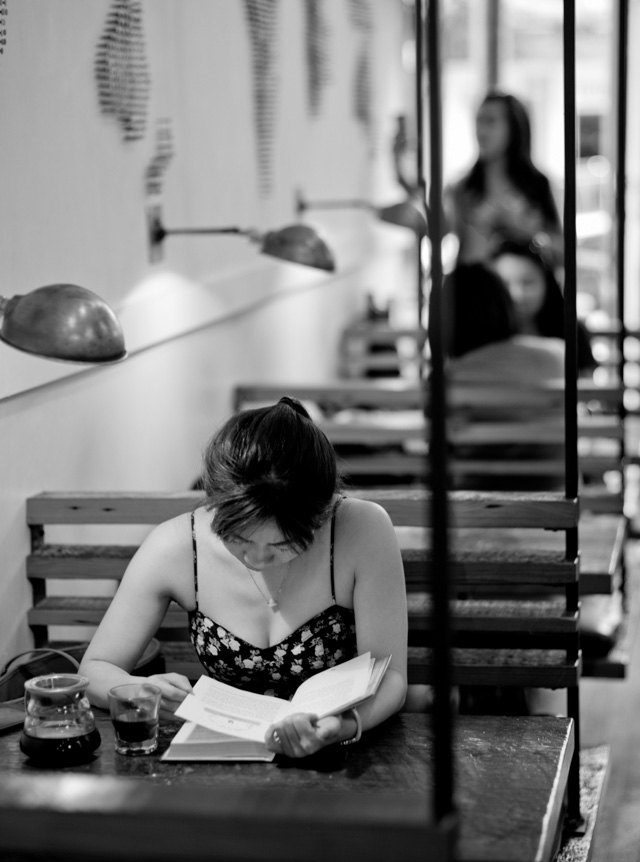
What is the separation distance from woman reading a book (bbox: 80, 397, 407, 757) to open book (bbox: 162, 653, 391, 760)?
0.21 feet

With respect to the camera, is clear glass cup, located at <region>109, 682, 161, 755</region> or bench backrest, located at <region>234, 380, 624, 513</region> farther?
bench backrest, located at <region>234, 380, 624, 513</region>

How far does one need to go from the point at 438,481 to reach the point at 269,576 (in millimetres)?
998

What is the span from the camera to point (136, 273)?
3496 millimetres

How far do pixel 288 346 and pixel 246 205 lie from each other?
32.9 inches

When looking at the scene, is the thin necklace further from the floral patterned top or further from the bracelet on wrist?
the bracelet on wrist

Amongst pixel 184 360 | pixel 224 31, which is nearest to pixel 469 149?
pixel 224 31

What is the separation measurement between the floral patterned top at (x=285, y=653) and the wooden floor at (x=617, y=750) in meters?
1.07

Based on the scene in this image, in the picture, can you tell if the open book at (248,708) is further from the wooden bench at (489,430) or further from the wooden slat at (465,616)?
the wooden bench at (489,430)

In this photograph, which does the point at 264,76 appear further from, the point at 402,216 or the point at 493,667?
the point at 493,667

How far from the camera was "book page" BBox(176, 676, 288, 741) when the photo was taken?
1.95 m

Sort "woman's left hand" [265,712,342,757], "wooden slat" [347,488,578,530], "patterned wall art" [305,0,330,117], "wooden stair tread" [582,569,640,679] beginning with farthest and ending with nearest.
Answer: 1. "patterned wall art" [305,0,330,117]
2. "wooden stair tread" [582,569,640,679]
3. "wooden slat" [347,488,578,530]
4. "woman's left hand" [265,712,342,757]

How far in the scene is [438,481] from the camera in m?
1.38

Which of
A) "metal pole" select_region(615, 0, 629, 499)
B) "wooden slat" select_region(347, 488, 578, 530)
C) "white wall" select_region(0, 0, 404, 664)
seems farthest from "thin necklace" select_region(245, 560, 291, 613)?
"metal pole" select_region(615, 0, 629, 499)

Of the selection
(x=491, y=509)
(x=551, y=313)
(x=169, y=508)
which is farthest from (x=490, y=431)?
(x=169, y=508)
